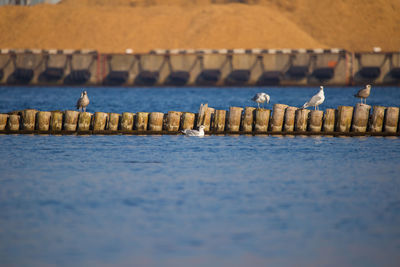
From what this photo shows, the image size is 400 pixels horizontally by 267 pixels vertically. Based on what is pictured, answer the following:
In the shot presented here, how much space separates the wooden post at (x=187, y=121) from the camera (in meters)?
30.8

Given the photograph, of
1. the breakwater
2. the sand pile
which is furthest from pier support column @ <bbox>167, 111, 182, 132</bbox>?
Result: the sand pile

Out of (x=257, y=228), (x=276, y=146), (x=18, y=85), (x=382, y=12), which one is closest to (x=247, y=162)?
(x=276, y=146)

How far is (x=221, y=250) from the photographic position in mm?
11883

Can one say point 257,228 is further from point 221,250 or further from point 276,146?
→ point 276,146

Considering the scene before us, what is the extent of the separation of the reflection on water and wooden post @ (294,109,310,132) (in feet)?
13.8

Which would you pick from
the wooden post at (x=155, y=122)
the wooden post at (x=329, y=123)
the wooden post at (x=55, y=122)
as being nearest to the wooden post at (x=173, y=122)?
the wooden post at (x=155, y=122)

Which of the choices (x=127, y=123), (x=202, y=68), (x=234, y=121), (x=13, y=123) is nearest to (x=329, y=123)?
(x=234, y=121)

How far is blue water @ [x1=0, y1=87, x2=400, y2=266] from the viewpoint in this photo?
11781mm

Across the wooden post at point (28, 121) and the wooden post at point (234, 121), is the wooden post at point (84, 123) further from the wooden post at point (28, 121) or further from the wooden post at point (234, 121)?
the wooden post at point (234, 121)

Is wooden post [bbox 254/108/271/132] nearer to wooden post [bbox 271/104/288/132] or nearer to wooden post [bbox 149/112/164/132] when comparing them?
wooden post [bbox 271/104/288/132]

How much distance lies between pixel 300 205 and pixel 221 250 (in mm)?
4076

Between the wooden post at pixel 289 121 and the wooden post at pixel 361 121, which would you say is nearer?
the wooden post at pixel 361 121

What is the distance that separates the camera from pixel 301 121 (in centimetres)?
3031

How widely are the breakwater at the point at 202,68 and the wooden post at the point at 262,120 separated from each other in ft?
277
